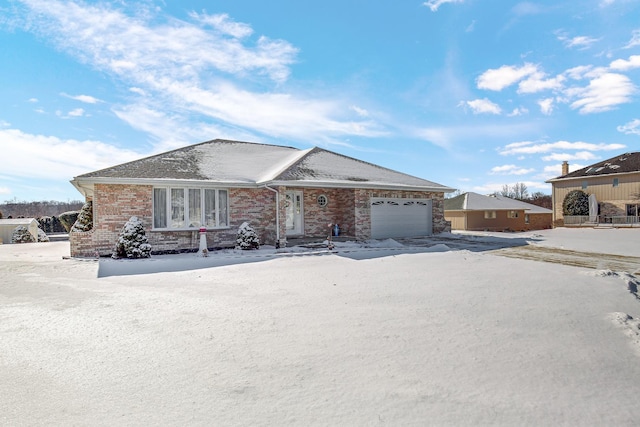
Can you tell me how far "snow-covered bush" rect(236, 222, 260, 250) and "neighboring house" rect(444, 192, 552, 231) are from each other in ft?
58.9

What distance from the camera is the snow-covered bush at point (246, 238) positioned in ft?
42.0

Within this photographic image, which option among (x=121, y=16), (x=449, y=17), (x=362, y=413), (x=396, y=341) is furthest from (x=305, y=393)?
(x=449, y=17)

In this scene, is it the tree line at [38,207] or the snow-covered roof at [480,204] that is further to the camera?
the tree line at [38,207]

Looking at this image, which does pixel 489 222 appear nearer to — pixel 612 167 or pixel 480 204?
pixel 480 204

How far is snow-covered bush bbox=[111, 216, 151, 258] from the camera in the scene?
11102 mm

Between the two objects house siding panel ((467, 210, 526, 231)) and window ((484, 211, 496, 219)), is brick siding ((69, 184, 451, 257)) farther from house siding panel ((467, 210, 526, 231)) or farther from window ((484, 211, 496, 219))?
window ((484, 211, 496, 219))

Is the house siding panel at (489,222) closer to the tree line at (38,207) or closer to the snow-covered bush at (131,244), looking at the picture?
the snow-covered bush at (131,244)

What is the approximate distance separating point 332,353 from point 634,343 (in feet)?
11.9

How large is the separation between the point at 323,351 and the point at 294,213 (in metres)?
12.0

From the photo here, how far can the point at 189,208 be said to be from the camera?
43.1 feet

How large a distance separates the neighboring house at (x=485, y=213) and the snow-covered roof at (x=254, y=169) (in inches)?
350

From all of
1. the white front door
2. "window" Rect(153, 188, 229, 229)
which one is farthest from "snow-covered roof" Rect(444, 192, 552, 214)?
"window" Rect(153, 188, 229, 229)

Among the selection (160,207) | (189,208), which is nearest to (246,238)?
(189,208)

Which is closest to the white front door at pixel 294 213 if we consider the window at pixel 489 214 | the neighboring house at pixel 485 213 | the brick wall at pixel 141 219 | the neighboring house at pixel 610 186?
the brick wall at pixel 141 219
